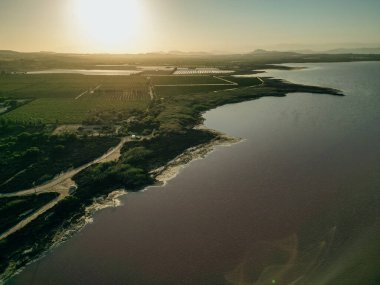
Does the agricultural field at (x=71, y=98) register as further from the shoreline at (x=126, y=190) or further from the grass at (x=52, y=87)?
the shoreline at (x=126, y=190)

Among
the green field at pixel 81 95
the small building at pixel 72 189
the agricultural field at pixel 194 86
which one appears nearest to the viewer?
the small building at pixel 72 189

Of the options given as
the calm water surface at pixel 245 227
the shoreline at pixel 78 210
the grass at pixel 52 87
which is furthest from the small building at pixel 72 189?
the grass at pixel 52 87

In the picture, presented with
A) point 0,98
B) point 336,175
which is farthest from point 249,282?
point 0,98

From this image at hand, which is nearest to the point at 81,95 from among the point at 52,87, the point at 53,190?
the point at 52,87

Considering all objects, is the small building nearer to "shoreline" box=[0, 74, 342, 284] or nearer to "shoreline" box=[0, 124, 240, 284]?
"shoreline" box=[0, 74, 342, 284]

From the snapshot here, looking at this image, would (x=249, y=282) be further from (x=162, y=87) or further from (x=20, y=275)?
(x=162, y=87)

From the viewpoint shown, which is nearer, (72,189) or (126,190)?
(72,189)

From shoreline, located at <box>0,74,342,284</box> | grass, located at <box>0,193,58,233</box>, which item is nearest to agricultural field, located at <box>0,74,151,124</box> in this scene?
shoreline, located at <box>0,74,342,284</box>

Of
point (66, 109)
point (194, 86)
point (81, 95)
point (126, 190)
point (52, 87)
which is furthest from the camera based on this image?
point (52, 87)

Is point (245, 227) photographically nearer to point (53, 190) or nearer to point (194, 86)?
point (53, 190)
